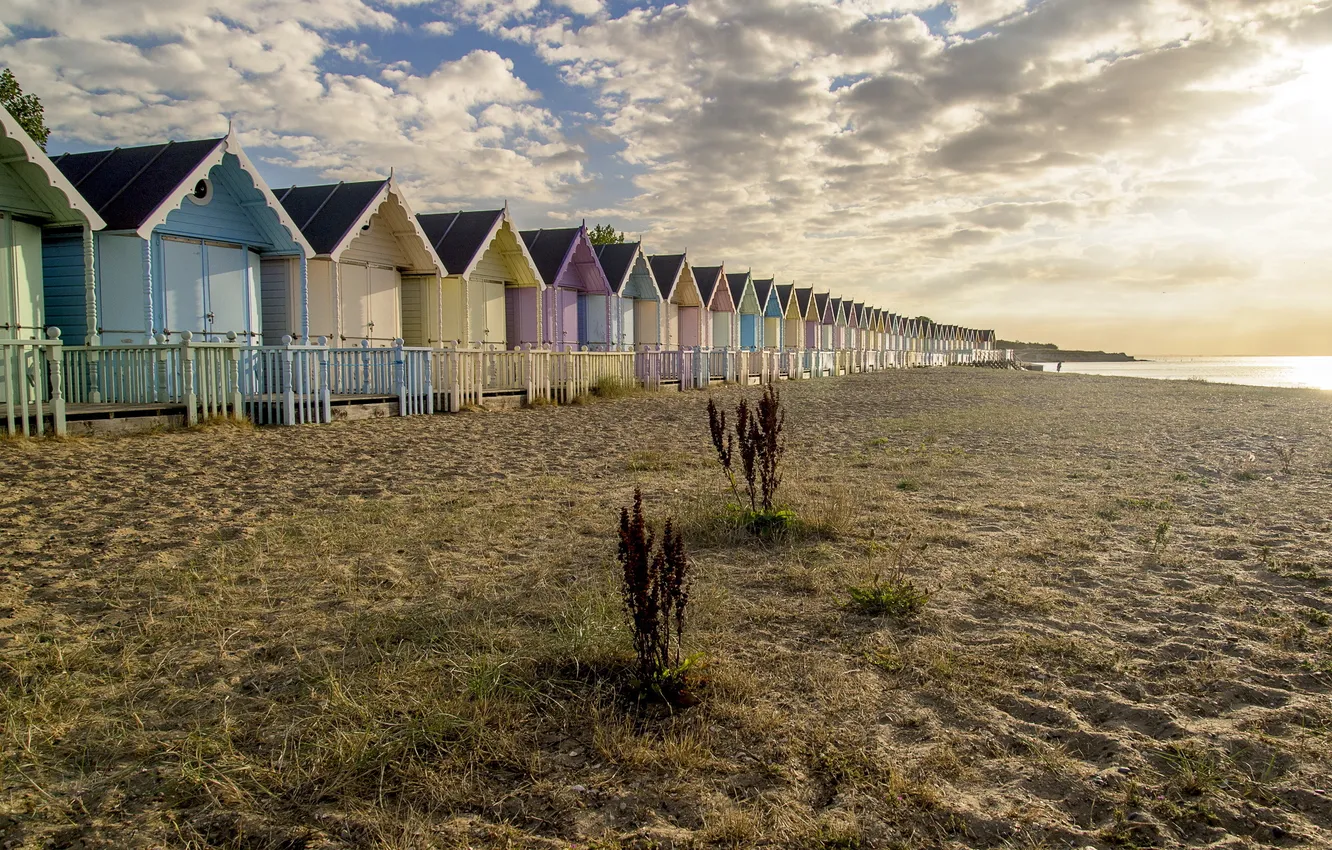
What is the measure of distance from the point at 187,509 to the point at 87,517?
64 centimetres

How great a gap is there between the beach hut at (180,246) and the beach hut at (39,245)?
9cm

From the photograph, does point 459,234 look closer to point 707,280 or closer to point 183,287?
point 183,287

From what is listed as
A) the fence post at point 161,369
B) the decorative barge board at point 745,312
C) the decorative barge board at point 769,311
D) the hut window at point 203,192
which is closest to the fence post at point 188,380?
the fence post at point 161,369

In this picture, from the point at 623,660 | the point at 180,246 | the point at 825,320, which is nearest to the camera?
the point at 623,660

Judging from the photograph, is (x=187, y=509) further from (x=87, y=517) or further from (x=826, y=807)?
(x=826, y=807)

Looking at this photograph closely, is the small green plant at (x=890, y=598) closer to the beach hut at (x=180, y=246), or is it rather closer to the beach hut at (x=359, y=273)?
the beach hut at (x=180, y=246)

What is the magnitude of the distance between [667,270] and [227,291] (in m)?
17.1

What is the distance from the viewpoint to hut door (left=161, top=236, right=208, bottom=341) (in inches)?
545

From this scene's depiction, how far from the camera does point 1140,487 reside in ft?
25.8

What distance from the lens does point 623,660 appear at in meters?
3.46

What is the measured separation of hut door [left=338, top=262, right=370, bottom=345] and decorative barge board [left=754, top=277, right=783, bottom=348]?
2306cm

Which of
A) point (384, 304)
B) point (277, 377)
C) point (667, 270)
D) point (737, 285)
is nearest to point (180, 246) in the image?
point (277, 377)

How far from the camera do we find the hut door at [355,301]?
Result: 17.3 metres

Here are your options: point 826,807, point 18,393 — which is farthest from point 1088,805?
point 18,393
